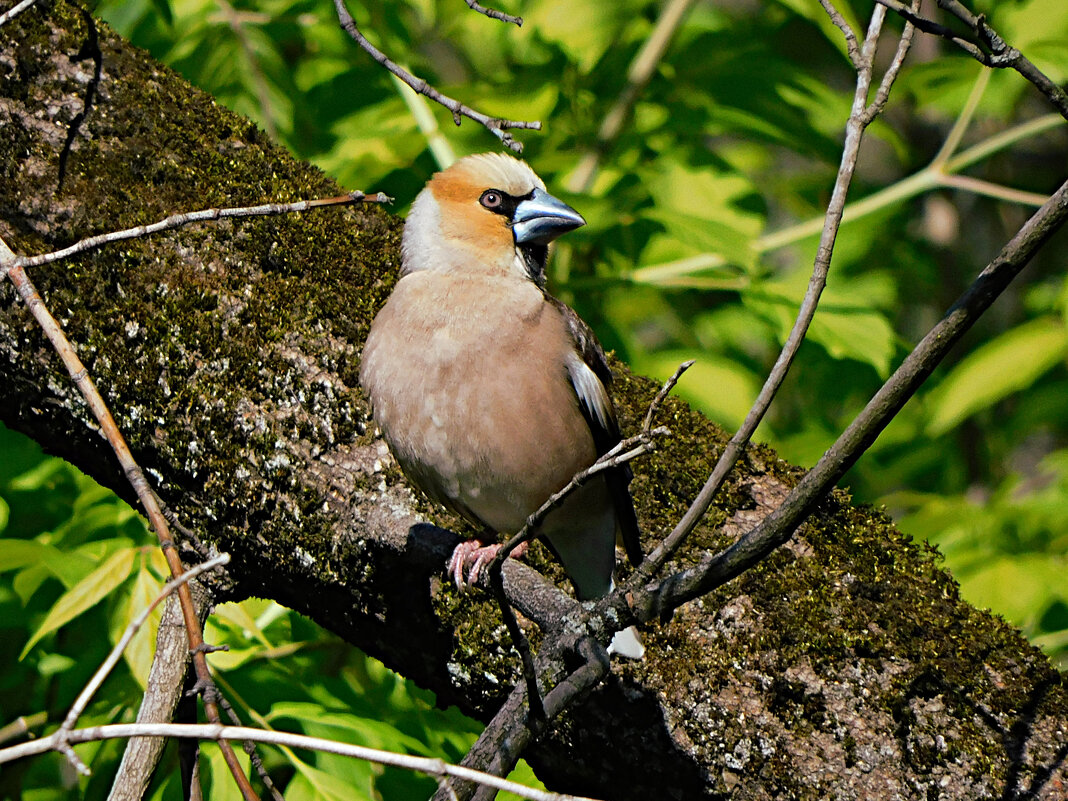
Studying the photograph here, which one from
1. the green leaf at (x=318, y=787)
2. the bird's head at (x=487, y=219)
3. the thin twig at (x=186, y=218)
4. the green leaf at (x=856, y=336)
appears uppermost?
the green leaf at (x=856, y=336)

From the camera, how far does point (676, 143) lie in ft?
15.7

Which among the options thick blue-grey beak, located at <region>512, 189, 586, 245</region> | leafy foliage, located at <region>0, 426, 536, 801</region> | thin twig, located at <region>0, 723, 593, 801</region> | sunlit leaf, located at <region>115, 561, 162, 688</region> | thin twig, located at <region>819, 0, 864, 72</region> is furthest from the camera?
thick blue-grey beak, located at <region>512, 189, 586, 245</region>

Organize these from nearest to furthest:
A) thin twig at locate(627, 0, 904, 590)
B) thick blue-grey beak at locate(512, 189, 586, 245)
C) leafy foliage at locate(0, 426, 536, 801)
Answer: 1. thin twig at locate(627, 0, 904, 590)
2. leafy foliage at locate(0, 426, 536, 801)
3. thick blue-grey beak at locate(512, 189, 586, 245)

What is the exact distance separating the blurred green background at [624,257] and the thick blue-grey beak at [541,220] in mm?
421

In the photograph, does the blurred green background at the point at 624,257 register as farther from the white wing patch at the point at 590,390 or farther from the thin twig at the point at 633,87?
the white wing patch at the point at 590,390

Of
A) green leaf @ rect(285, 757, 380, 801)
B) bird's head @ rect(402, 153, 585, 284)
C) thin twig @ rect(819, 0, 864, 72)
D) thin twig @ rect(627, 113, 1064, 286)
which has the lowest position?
green leaf @ rect(285, 757, 380, 801)

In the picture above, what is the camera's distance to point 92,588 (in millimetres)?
2855

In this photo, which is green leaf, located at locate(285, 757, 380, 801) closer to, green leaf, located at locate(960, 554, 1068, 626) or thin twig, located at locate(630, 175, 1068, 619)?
thin twig, located at locate(630, 175, 1068, 619)

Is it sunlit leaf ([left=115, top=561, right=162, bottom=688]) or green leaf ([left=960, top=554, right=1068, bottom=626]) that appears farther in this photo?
green leaf ([left=960, top=554, right=1068, bottom=626])

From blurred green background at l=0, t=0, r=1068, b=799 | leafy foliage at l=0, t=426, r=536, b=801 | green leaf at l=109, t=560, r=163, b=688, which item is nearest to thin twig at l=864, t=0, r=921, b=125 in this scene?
blurred green background at l=0, t=0, r=1068, b=799

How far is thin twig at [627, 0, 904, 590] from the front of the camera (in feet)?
5.42

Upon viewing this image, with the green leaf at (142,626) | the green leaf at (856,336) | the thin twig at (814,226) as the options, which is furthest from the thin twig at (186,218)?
the thin twig at (814,226)

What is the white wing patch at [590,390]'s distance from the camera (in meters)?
2.99

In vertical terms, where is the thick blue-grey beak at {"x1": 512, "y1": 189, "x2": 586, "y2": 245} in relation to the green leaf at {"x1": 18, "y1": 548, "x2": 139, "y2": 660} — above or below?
above
